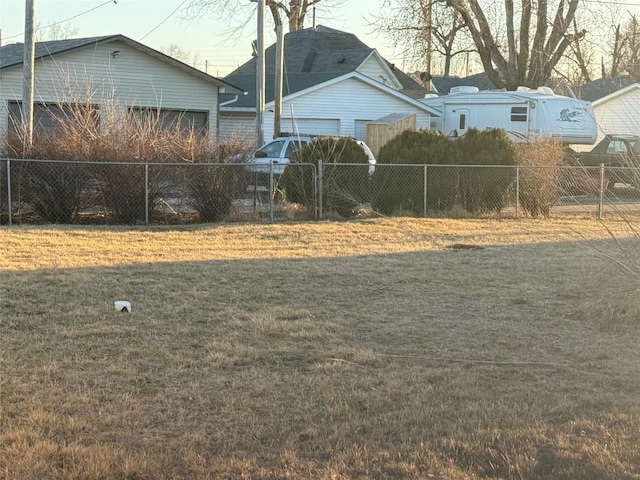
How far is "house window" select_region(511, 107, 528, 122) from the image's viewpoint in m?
24.0

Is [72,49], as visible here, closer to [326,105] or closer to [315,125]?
[315,125]

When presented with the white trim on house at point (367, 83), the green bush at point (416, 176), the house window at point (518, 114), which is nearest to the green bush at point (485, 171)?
the green bush at point (416, 176)

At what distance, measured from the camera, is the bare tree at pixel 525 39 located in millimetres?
27266

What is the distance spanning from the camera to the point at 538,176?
51.3 ft

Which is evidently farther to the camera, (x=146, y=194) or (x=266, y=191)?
(x=266, y=191)

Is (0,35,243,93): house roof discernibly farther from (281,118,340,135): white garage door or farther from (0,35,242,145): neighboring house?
(281,118,340,135): white garage door

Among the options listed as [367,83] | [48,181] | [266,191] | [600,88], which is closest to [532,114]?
[367,83]

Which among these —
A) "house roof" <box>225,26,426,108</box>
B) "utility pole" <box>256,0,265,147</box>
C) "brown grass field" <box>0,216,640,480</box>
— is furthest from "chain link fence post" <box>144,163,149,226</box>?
"house roof" <box>225,26,426,108</box>

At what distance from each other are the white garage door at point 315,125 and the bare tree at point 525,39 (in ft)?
21.6

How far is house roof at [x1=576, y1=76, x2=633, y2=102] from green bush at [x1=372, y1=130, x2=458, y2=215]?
2088 centimetres

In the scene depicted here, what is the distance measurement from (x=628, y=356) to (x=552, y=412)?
5.28 ft

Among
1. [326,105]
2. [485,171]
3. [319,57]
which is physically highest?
[319,57]

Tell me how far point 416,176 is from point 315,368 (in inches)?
421

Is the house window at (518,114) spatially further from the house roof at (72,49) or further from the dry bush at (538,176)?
the house roof at (72,49)
